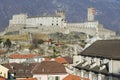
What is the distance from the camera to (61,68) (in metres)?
57.1

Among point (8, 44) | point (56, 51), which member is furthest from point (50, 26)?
point (56, 51)

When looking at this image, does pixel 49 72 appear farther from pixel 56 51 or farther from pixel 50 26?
pixel 50 26

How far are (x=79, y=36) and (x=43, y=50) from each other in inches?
1346

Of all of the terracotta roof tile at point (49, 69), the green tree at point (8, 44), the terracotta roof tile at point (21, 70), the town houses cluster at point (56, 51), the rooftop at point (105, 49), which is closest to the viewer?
the rooftop at point (105, 49)

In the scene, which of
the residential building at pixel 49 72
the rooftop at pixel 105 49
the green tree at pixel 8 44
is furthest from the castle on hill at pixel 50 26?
the residential building at pixel 49 72

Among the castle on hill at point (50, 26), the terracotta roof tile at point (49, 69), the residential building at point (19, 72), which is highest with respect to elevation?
the castle on hill at point (50, 26)

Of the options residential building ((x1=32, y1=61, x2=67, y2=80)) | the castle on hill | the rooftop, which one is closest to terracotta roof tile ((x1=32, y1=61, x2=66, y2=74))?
residential building ((x1=32, y1=61, x2=67, y2=80))

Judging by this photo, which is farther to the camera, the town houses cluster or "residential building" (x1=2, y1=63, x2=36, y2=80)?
"residential building" (x1=2, y1=63, x2=36, y2=80)

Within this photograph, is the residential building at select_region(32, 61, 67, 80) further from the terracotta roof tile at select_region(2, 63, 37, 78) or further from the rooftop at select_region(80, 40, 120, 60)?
the rooftop at select_region(80, 40, 120, 60)

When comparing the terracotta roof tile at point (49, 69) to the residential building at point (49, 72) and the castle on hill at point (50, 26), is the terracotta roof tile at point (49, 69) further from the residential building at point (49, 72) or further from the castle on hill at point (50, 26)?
the castle on hill at point (50, 26)

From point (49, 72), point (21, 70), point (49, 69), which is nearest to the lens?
point (49, 72)

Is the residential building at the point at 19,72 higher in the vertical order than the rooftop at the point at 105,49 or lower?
lower

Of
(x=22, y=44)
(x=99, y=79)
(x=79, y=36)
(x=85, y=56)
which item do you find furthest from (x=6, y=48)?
(x=99, y=79)

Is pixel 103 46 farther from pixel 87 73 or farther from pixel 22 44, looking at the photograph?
pixel 22 44
